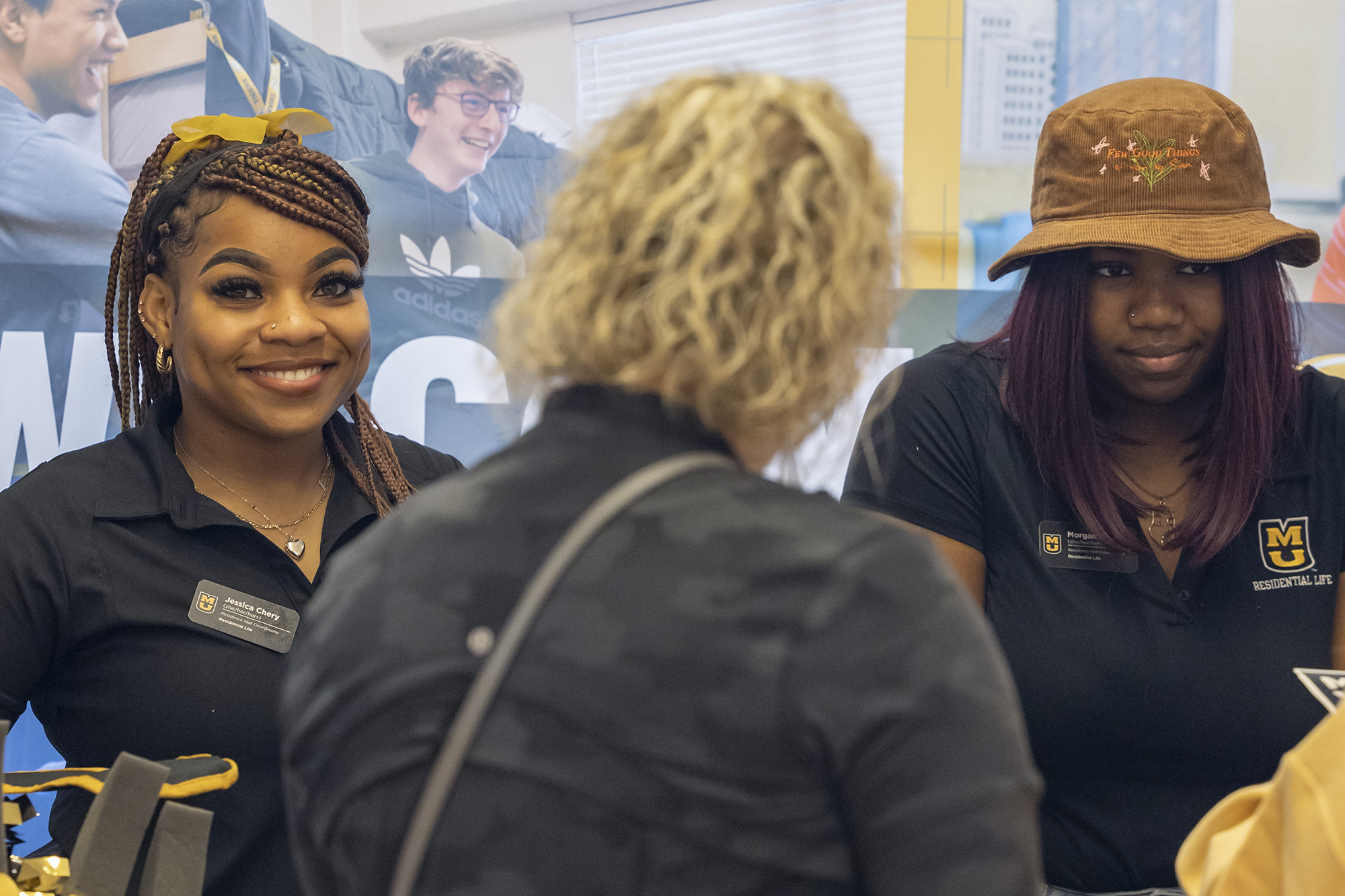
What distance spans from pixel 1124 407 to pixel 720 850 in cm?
115

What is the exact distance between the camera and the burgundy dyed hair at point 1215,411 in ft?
4.86

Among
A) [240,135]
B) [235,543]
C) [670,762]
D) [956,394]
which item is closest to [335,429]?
[235,543]

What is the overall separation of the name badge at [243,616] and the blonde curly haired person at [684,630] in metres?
0.68

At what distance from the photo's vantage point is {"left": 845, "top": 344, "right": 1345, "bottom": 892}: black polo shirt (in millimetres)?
1404

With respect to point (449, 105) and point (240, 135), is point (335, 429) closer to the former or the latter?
point (240, 135)

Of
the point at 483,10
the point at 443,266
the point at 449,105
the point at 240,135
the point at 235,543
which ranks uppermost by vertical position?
the point at 483,10

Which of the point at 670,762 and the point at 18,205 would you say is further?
the point at 18,205

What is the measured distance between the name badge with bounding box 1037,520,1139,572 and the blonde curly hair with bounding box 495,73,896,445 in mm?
843

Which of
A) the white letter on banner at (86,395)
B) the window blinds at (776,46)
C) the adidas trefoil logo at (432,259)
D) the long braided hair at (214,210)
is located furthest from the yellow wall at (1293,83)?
the white letter on banner at (86,395)

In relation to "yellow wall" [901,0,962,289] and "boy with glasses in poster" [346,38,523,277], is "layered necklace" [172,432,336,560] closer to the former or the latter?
"boy with glasses in poster" [346,38,523,277]

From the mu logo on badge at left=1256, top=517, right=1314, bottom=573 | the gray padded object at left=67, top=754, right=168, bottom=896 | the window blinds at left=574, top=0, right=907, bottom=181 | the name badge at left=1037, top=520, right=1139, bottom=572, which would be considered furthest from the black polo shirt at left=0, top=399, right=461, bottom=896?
the window blinds at left=574, top=0, right=907, bottom=181

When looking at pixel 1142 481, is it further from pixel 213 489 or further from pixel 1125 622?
pixel 213 489

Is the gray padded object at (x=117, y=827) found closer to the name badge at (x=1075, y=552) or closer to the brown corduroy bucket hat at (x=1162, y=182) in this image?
the name badge at (x=1075, y=552)

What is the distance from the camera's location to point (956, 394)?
157 cm
